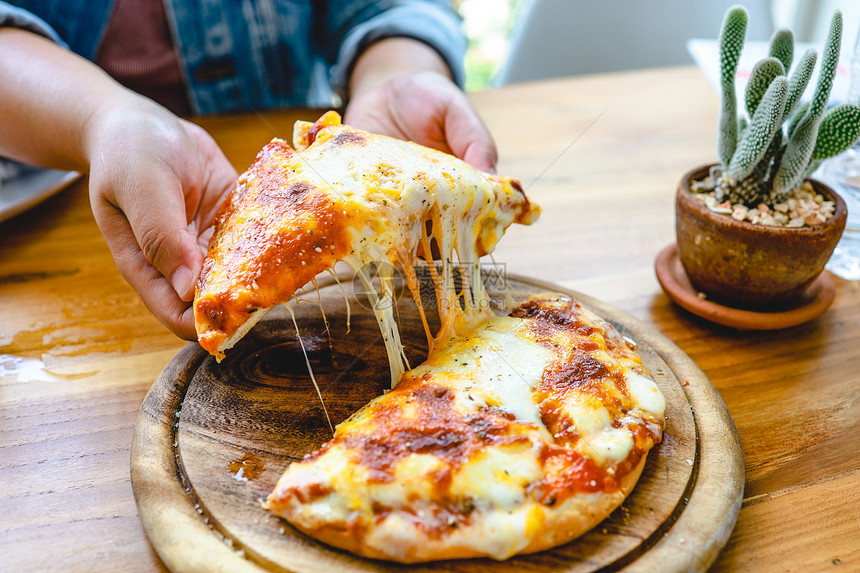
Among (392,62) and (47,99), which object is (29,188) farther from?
(392,62)

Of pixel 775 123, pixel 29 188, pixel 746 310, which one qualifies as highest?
pixel 775 123

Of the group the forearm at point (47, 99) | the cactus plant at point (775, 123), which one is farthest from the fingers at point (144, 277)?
the cactus plant at point (775, 123)

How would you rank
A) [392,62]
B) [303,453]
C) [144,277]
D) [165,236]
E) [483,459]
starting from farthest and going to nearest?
[392,62], [144,277], [165,236], [303,453], [483,459]

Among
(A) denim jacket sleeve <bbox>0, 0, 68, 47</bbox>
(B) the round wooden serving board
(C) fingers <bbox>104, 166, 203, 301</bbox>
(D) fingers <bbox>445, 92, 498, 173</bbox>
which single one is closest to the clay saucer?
(B) the round wooden serving board

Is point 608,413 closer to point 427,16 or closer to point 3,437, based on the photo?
point 3,437

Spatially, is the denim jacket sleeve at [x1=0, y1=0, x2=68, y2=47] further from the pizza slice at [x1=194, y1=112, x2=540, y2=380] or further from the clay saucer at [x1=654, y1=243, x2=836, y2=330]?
the clay saucer at [x1=654, y1=243, x2=836, y2=330]

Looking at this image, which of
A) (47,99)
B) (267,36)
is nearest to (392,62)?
(267,36)

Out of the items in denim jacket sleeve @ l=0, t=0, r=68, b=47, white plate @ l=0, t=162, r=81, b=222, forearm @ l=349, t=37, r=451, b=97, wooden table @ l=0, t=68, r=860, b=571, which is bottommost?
white plate @ l=0, t=162, r=81, b=222
